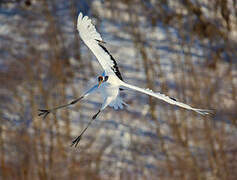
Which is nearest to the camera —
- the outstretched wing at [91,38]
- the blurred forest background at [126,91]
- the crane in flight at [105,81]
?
the crane in flight at [105,81]

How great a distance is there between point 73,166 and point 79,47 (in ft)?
11.1

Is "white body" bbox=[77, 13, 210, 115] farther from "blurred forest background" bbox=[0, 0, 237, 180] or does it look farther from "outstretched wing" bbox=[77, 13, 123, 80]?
"blurred forest background" bbox=[0, 0, 237, 180]

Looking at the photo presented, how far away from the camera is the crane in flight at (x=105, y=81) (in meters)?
4.12

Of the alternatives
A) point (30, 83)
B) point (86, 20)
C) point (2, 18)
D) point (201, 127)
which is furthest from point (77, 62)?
point (86, 20)

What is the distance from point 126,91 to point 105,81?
7.30 metres

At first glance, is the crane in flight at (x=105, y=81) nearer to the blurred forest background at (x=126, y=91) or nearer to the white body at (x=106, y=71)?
the white body at (x=106, y=71)

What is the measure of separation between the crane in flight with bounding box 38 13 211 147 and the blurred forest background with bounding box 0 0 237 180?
6.35 m

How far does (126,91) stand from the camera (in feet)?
37.7

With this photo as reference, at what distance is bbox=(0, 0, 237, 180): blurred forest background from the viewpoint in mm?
11297

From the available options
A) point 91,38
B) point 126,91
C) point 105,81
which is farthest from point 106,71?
point 126,91

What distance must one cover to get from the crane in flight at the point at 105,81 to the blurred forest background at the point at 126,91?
20.8 feet

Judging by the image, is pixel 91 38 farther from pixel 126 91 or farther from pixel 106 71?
pixel 126 91

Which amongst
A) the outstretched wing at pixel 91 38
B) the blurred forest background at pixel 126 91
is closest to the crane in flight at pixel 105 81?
the outstretched wing at pixel 91 38

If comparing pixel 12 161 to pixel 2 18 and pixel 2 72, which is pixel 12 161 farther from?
pixel 2 18
